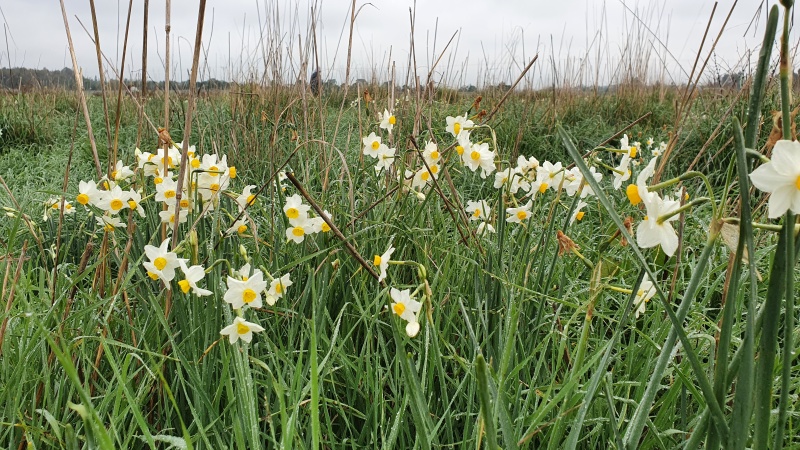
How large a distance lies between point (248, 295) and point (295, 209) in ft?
0.94

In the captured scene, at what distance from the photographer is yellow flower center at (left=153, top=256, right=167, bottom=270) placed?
34.2 inches

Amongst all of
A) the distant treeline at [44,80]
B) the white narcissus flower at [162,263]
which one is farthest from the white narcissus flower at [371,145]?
the distant treeline at [44,80]

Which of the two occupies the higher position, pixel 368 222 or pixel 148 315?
pixel 368 222

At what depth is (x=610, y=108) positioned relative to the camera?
516 centimetres

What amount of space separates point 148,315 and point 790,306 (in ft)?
3.45

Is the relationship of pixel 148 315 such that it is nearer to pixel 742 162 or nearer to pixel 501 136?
pixel 742 162

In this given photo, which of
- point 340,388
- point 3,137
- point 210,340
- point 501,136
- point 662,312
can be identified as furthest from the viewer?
point 3,137

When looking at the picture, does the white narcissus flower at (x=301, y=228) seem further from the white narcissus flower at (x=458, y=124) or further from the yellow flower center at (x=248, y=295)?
the white narcissus flower at (x=458, y=124)

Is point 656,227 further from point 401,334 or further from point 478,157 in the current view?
point 478,157

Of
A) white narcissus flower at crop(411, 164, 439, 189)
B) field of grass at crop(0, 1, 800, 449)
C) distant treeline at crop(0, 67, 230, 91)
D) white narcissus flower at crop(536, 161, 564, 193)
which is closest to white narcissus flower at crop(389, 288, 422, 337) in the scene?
field of grass at crop(0, 1, 800, 449)

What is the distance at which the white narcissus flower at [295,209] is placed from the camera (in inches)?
41.5

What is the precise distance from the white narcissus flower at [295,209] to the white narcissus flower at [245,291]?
27 centimetres

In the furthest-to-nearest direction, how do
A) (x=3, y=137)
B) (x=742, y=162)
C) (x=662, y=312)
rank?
(x=3, y=137)
(x=662, y=312)
(x=742, y=162)

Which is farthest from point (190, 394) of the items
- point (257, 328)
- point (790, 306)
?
point (790, 306)
